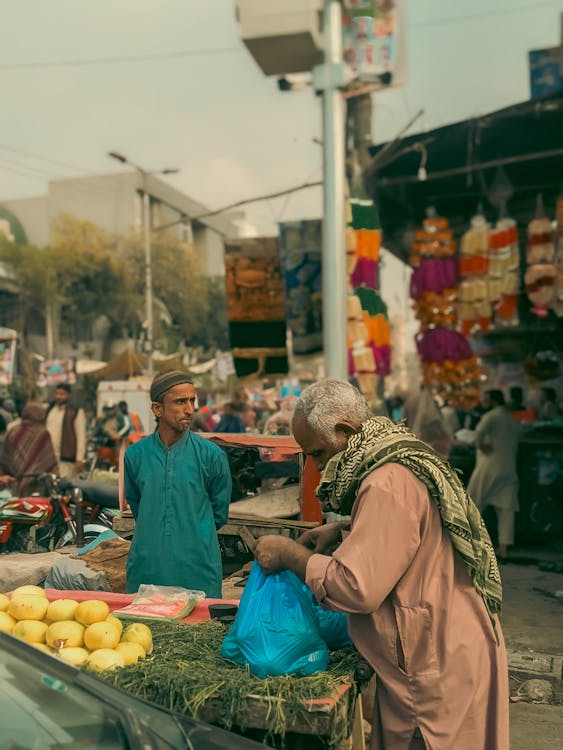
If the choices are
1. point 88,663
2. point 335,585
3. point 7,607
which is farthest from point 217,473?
point 335,585

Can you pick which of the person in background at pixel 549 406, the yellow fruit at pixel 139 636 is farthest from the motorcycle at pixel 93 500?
the person in background at pixel 549 406

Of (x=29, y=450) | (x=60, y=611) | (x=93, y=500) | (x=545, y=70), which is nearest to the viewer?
(x=60, y=611)

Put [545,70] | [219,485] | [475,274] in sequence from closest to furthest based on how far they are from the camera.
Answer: [219,485] → [545,70] → [475,274]

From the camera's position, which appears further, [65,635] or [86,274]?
[86,274]

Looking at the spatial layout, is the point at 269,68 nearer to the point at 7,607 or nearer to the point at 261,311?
the point at 261,311

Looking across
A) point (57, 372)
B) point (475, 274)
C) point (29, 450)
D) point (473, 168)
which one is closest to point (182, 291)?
point (57, 372)

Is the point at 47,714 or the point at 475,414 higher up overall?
the point at 47,714

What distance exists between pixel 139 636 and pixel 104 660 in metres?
0.19

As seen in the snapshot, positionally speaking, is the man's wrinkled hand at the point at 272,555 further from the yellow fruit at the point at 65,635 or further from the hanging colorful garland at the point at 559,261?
the hanging colorful garland at the point at 559,261

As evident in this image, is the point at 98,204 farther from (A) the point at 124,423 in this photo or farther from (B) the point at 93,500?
(B) the point at 93,500

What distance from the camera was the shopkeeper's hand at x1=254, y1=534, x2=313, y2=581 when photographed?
2.42 m

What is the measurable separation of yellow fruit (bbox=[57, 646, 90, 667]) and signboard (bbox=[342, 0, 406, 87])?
6474 millimetres

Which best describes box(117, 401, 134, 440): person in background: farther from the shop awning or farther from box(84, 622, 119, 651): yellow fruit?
box(84, 622, 119, 651): yellow fruit

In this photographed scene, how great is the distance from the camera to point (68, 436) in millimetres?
11938
